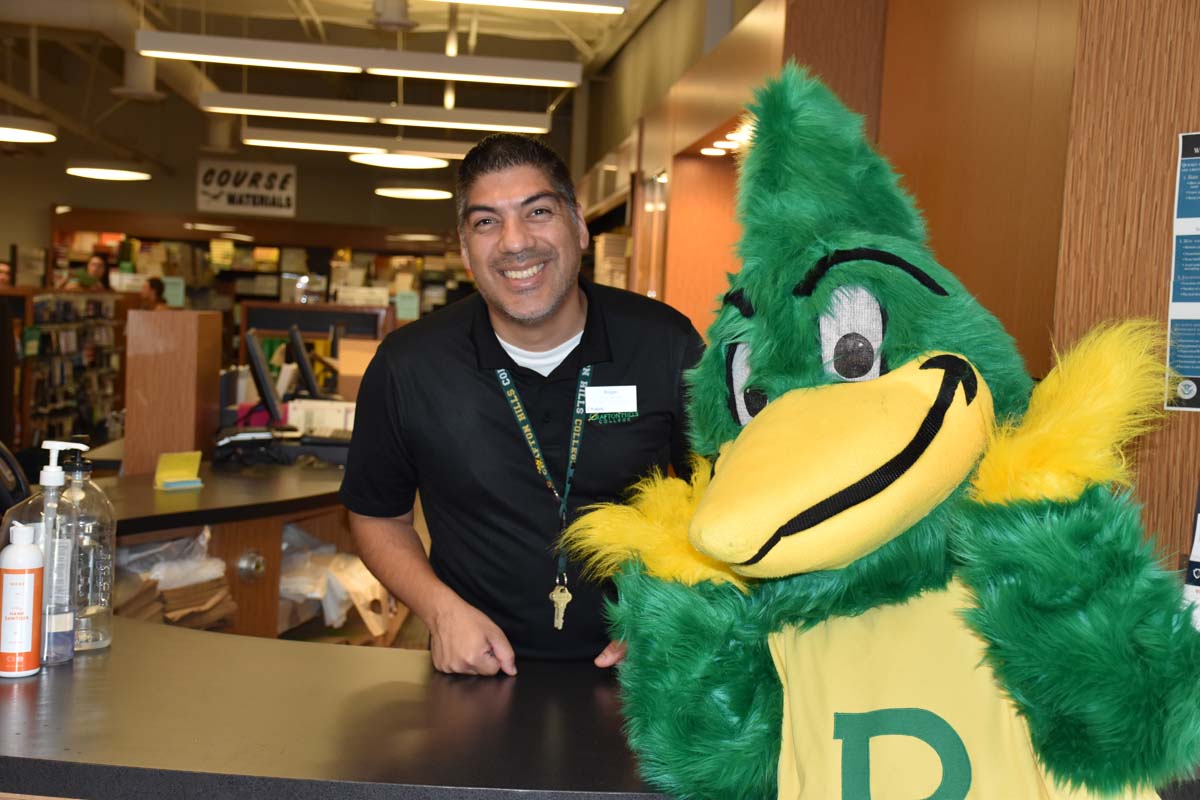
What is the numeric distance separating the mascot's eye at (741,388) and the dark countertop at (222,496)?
219cm

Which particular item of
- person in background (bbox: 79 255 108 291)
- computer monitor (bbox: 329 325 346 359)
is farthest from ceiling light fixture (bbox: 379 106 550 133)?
person in background (bbox: 79 255 108 291)

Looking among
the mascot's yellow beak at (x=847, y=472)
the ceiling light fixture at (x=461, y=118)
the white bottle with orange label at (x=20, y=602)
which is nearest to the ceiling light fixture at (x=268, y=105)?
the ceiling light fixture at (x=461, y=118)

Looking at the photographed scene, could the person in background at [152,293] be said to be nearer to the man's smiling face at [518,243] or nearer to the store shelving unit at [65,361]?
the store shelving unit at [65,361]

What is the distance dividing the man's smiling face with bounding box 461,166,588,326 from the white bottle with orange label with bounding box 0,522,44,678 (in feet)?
2.66

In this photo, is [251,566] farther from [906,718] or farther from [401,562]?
[906,718]

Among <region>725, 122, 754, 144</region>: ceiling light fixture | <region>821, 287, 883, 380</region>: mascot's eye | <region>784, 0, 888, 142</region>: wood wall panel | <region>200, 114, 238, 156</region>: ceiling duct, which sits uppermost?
<region>200, 114, 238, 156</region>: ceiling duct

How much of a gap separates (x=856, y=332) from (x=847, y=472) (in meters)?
0.16

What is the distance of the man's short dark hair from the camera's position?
192cm

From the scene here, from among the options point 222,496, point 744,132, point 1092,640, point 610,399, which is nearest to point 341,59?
point 222,496

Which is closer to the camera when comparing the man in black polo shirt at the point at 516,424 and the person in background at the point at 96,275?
the man in black polo shirt at the point at 516,424

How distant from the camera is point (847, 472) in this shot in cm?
86

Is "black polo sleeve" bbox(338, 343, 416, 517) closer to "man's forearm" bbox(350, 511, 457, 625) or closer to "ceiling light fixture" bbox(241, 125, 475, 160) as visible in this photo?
"man's forearm" bbox(350, 511, 457, 625)

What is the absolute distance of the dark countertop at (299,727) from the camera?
1.16 metres

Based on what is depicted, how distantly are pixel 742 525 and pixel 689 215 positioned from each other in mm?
5413
